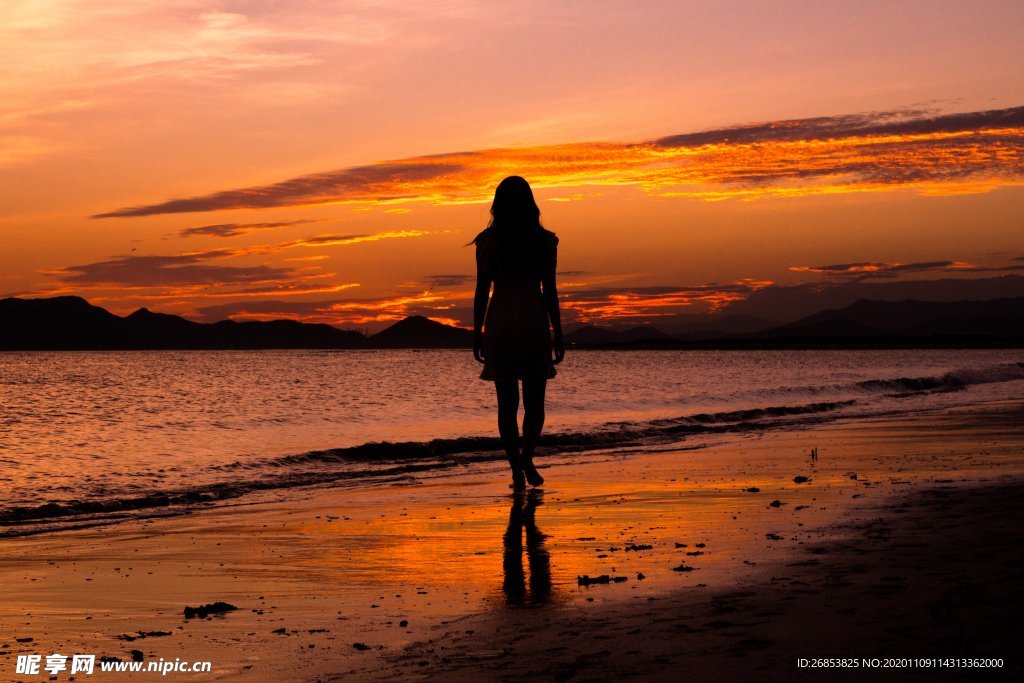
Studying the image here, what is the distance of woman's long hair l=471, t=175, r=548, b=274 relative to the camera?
9227 mm

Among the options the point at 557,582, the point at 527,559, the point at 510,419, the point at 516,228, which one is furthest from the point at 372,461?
the point at 557,582

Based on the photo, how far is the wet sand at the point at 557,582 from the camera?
4168 mm

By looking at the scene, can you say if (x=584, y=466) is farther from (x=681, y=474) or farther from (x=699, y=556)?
(x=699, y=556)

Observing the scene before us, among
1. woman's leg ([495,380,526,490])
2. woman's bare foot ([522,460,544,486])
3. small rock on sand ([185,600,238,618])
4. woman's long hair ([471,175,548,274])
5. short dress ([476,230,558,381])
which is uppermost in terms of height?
woman's long hair ([471,175,548,274])

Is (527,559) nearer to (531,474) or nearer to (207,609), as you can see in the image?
(207,609)

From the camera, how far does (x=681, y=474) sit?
11742mm

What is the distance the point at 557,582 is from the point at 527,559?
800 mm

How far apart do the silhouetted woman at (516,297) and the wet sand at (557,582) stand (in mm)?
1159

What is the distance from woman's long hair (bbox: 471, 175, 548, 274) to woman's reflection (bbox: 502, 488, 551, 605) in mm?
2143

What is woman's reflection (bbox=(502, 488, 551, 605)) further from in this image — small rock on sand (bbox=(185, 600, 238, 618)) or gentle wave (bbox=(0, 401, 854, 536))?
gentle wave (bbox=(0, 401, 854, 536))

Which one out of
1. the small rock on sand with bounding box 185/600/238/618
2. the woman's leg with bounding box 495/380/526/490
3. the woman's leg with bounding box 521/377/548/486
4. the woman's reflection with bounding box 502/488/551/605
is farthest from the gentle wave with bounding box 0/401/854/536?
the small rock on sand with bounding box 185/600/238/618

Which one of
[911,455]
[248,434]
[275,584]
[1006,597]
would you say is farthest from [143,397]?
[1006,597]

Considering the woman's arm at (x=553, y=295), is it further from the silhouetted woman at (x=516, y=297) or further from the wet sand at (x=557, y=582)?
the wet sand at (x=557, y=582)

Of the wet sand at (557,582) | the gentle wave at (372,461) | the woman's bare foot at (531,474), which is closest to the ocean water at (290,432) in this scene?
the gentle wave at (372,461)
